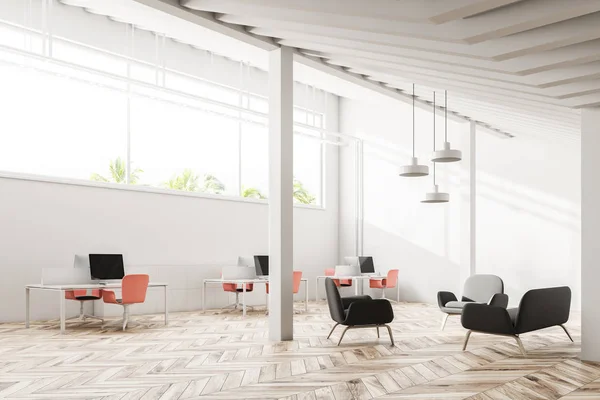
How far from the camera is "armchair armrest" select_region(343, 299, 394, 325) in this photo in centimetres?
702

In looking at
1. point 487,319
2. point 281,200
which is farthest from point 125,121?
point 487,319

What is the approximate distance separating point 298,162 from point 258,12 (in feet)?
31.4

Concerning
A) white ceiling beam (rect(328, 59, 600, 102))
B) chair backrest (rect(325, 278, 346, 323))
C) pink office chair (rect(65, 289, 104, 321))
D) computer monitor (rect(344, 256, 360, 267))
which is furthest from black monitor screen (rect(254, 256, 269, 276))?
white ceiling beam (rect(328, 59, 600, 102))

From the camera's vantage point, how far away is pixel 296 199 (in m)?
15.0

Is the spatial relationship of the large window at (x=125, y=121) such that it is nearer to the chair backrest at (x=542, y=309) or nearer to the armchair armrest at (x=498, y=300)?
the armchair armrest at (x=498, y=300)

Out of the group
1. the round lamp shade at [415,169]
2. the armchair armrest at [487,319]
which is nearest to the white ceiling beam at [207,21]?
the round lamp shade at [415,169]

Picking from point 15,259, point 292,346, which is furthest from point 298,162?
point 292,346

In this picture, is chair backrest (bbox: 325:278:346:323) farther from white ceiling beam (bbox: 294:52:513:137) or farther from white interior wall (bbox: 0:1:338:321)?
white interior wall (bbox: 0:1:338:321)

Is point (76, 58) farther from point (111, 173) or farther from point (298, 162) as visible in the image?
point (298, 162)

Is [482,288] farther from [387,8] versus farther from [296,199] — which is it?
[296,199]

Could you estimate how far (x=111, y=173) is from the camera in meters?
11.1

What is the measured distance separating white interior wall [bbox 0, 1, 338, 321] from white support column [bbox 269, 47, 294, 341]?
4082 mm

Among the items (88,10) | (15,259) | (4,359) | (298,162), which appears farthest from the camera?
(298,162)

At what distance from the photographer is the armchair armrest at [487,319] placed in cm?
649
